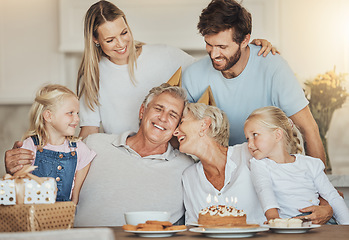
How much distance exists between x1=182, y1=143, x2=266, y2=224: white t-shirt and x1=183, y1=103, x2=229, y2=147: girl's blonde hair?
0.07m

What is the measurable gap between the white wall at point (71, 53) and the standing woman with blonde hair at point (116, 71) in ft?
4.32

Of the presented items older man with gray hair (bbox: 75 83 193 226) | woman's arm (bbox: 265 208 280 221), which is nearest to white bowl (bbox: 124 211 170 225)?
woman's arm (bbox: 265 208 280 221)

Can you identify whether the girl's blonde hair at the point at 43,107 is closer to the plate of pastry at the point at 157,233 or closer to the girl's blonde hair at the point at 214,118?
the girl's blonde hair at the point at 214,118

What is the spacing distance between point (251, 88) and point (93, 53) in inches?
33.8

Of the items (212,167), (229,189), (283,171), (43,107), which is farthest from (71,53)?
(283,171)

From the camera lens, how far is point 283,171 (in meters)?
2.34

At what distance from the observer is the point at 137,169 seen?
255cm

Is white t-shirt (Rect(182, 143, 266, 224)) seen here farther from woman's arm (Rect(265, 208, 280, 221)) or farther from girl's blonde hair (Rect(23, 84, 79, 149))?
girl's blonde hair (Rect(23, 84, 79, 149))

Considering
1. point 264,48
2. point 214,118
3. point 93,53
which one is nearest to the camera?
point 214,118

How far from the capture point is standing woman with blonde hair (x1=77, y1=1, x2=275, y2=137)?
285cm

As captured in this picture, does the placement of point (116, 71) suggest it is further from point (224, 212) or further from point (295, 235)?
point (295, 235)

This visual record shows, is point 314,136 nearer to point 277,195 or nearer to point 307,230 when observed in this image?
point 277,195

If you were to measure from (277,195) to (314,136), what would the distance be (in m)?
0.51

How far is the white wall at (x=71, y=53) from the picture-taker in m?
4.29
